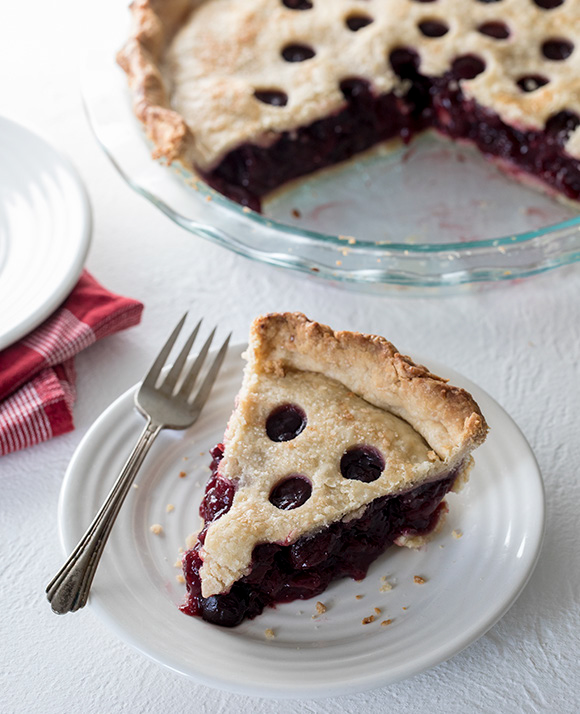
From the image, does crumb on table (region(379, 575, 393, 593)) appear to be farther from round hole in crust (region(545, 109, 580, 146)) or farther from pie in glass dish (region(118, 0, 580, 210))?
round hole in crust (region(545, 109, 580, 146))

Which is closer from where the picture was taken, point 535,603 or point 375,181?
point 535,603

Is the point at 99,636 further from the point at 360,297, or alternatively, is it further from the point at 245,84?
the point at 245,84

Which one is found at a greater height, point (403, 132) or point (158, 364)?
point (158, 364)

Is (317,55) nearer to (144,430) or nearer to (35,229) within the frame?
(35,229)

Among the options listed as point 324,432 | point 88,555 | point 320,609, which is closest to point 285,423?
point 324,432

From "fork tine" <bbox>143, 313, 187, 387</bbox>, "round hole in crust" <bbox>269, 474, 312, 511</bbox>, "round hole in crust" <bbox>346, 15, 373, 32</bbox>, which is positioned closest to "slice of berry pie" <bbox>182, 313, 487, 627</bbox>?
"round hole in crust" <bbox>269, 474, 312, 511</bbox>

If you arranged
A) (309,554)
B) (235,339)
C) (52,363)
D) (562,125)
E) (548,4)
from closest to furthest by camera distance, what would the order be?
(309,554), (52,363), (235,339), (562,125), (548,4)

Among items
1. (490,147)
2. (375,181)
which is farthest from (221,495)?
(490,147)

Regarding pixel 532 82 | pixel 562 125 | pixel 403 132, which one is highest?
pixel 532 82

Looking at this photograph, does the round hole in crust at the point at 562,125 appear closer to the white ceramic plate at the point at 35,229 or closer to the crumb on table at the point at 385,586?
the white ceramic plate at the point at 35,229
